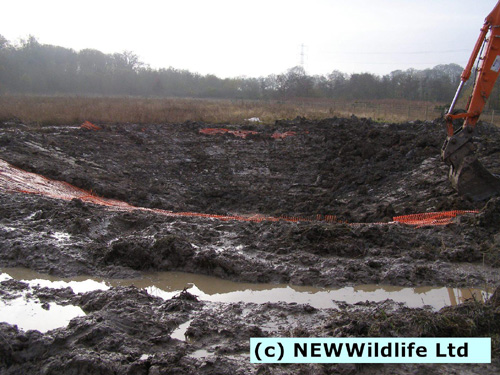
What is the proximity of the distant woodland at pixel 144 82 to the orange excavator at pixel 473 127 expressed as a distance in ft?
142

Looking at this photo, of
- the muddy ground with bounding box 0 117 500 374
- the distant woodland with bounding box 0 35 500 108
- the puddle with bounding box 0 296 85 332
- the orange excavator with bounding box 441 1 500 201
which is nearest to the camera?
the muddy ground with bounding box 0 117 500 374

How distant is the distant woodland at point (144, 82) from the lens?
50244 mm

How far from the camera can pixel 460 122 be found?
33.7 feet

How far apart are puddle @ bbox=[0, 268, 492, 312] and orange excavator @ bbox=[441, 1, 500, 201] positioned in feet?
13.0

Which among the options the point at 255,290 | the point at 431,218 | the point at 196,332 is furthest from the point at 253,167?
the point at 196,332

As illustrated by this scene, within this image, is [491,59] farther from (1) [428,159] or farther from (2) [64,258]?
(2) [64,258]

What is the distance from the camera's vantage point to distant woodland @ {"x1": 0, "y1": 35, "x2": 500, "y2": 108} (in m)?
50.2

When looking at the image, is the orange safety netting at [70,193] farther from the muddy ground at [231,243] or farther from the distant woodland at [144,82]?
the distant woodland at [144,82]

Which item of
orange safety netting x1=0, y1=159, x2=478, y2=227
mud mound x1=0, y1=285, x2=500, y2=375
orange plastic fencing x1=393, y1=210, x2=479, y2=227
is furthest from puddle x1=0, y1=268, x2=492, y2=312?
orange safety netting x1=0, y1=159, x2=478, y2=227

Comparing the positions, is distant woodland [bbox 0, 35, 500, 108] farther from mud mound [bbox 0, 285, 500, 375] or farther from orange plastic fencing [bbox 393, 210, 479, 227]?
mud mound [bbox 0, 285, 500, 375]

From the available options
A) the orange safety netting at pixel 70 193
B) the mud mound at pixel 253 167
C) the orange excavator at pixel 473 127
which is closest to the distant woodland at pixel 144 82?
the mud mound at pixel 253 167

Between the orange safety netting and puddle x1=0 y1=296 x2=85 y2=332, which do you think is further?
the orange safety netting

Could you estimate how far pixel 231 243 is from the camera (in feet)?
23.1

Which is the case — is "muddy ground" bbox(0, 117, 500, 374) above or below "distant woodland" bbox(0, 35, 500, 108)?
below
